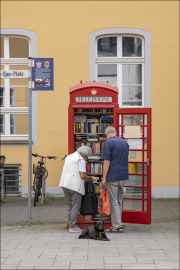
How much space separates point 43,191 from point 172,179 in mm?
3579

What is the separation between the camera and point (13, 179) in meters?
10.4

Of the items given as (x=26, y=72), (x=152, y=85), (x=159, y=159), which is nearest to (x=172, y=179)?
(x=159, y=159)

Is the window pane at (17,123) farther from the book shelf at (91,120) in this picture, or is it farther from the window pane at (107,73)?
the book shelf at (91,120)

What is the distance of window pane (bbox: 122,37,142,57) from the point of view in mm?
10352

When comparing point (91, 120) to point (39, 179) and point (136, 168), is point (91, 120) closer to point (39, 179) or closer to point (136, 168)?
point (136, 168)

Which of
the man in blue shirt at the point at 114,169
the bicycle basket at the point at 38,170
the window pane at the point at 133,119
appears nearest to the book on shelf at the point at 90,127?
the window pane at the point at 133,119

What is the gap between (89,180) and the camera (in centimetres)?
654

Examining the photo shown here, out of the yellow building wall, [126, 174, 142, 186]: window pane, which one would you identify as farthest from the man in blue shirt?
the yellow building wall

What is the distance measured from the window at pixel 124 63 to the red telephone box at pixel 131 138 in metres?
3.48

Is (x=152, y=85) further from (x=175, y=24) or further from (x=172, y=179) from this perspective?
(x=172, y=179)

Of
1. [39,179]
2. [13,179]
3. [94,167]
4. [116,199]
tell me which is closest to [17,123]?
[13,179]

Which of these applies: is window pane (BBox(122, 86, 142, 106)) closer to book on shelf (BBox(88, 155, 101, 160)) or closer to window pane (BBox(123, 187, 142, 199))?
book on shelf (BBox(88, 155, 101, 160))

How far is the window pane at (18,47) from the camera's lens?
33.7 feet

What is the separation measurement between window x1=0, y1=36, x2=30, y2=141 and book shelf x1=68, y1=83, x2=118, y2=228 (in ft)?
11.8
